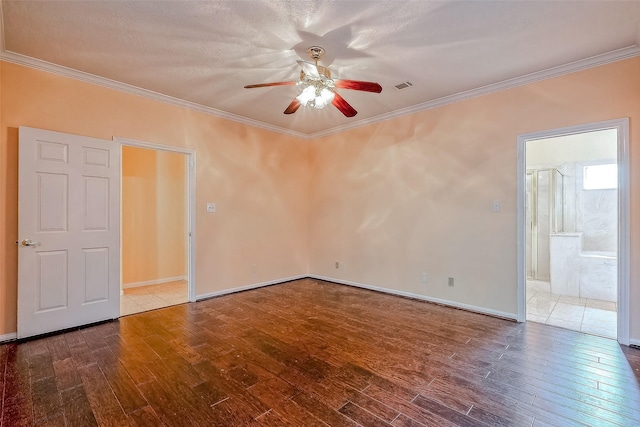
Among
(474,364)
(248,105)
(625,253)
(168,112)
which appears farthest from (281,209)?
(625,253)

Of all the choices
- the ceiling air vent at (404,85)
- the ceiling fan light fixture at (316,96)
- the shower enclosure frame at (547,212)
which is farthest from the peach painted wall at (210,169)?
the shower enclosure frame at (547,212)

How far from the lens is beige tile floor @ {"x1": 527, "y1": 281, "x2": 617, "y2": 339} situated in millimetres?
3201

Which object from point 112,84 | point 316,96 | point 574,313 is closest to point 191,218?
point 112,84

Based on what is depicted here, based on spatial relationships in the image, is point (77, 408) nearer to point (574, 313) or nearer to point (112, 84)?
point (112, 84)

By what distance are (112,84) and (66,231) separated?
5.62 ft

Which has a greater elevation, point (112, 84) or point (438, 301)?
point (112, 84)

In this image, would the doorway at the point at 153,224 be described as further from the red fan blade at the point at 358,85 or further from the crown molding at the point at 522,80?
the crown molding at the point at 522,80

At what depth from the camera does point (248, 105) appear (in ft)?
13.6

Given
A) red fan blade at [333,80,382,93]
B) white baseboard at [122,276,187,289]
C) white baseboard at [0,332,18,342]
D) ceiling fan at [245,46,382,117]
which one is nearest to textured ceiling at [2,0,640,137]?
ceiling fan at [245,46,382,117]

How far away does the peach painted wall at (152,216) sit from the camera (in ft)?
17.0

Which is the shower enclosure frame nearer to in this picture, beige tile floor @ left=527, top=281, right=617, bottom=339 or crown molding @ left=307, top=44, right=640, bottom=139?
beige tile floor @ left=527, top=281, right=617, bottom=339

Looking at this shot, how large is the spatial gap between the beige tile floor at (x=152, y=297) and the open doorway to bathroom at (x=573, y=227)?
15.3 ft

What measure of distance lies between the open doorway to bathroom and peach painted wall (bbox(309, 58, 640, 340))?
2.39ft

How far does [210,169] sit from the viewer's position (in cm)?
434
